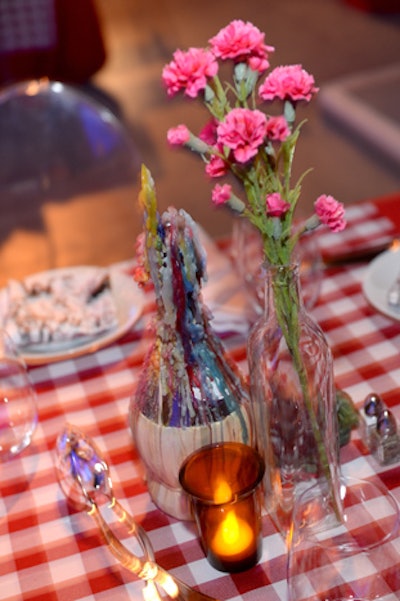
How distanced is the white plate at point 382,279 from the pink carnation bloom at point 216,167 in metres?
0.47

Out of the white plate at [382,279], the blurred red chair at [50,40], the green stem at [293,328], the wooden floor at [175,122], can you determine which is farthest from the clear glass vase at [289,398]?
the blurred red chair at [50,40]

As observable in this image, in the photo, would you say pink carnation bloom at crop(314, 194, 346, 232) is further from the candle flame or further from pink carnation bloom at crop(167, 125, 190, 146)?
the candle flame

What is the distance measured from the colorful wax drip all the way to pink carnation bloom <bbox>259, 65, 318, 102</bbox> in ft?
0.52

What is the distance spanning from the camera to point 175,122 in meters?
3.97

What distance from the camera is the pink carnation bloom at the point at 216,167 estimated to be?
2.77 feet

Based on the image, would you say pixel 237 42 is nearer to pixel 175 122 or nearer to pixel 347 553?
pixel 347 553

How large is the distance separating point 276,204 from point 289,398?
0.22m

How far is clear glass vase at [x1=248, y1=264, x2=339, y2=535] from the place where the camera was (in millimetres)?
878

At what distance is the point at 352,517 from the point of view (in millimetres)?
873

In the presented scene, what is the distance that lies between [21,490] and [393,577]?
46cm

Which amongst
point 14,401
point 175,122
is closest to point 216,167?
point 14,401

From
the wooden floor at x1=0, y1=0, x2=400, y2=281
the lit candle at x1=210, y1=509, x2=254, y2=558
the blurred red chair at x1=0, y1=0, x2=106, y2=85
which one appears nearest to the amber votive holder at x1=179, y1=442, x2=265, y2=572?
the lit candle at x1=210, y1=509, x2=254, y2=558

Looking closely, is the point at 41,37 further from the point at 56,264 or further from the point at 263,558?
the point at 263,558

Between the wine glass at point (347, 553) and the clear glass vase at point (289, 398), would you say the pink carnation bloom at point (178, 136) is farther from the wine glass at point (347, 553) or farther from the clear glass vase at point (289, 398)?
the wine glass at point (347, 553)
